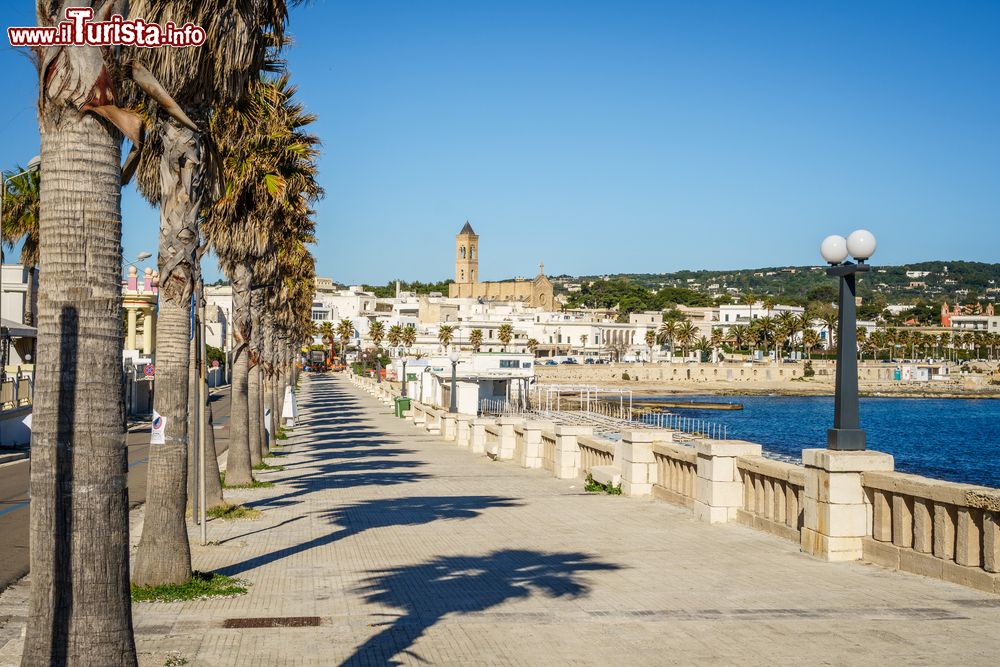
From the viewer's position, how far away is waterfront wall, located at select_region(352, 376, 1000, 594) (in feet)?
29.8

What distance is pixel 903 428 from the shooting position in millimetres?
95875

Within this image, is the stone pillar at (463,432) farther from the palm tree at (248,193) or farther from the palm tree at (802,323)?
the palm tree at (802,323)

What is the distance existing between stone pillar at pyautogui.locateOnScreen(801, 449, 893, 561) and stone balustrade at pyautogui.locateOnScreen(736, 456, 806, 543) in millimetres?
596

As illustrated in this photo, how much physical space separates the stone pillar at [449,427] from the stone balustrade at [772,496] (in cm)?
2438

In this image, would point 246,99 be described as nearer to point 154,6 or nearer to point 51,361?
point 154,6

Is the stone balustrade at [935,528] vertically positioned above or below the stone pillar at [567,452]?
above

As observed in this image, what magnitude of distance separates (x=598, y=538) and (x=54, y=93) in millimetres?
9320

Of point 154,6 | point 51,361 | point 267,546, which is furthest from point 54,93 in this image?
point 267,546

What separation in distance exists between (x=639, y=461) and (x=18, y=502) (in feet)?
38.6

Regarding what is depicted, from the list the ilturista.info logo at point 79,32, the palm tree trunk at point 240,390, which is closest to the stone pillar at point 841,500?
the ilturista.info logo at point 79,32

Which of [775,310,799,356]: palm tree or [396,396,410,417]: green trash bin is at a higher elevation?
[775,310,799,356]: palm tree

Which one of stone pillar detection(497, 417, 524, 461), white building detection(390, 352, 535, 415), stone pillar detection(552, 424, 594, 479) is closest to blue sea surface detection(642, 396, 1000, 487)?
stone pillar detection(497, 417, 524, 461)

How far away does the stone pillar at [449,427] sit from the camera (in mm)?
38062

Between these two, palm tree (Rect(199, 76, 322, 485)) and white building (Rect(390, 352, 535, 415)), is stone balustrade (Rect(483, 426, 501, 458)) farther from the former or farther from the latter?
white building (Rect(390, 352, 535, 415))
